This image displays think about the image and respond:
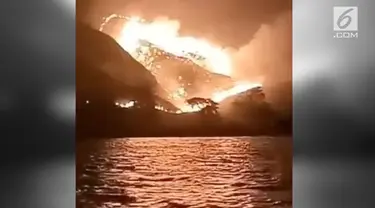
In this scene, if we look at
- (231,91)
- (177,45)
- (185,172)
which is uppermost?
(177,45)

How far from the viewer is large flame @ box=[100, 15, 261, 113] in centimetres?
149

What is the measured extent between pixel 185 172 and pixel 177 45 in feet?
1.06

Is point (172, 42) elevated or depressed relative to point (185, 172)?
elevated

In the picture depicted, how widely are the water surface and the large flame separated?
0.11 metres

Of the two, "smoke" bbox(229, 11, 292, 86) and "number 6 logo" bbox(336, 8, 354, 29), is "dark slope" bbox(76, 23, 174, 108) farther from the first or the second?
"number 6 logo" bbox(336, 8, 354, 29)

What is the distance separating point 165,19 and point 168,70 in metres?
0.13

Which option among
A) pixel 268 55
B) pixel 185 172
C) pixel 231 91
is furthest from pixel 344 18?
pixel 185 172

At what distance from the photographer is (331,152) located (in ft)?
4.93

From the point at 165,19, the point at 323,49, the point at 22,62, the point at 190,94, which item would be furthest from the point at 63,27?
the point at 323,49

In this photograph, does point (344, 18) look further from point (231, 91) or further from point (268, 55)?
point (231, 91)

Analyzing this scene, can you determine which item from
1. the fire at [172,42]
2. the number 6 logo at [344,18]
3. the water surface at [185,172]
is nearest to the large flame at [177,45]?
the fire at [172,42]

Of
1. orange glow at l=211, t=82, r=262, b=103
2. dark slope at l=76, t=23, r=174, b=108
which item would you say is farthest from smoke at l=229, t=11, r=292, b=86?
dark slope at l=76, t=23, r=174, b=108

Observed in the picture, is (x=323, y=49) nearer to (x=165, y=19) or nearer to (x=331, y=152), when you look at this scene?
(x=331, y=152)

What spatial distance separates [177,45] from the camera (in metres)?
1.50
